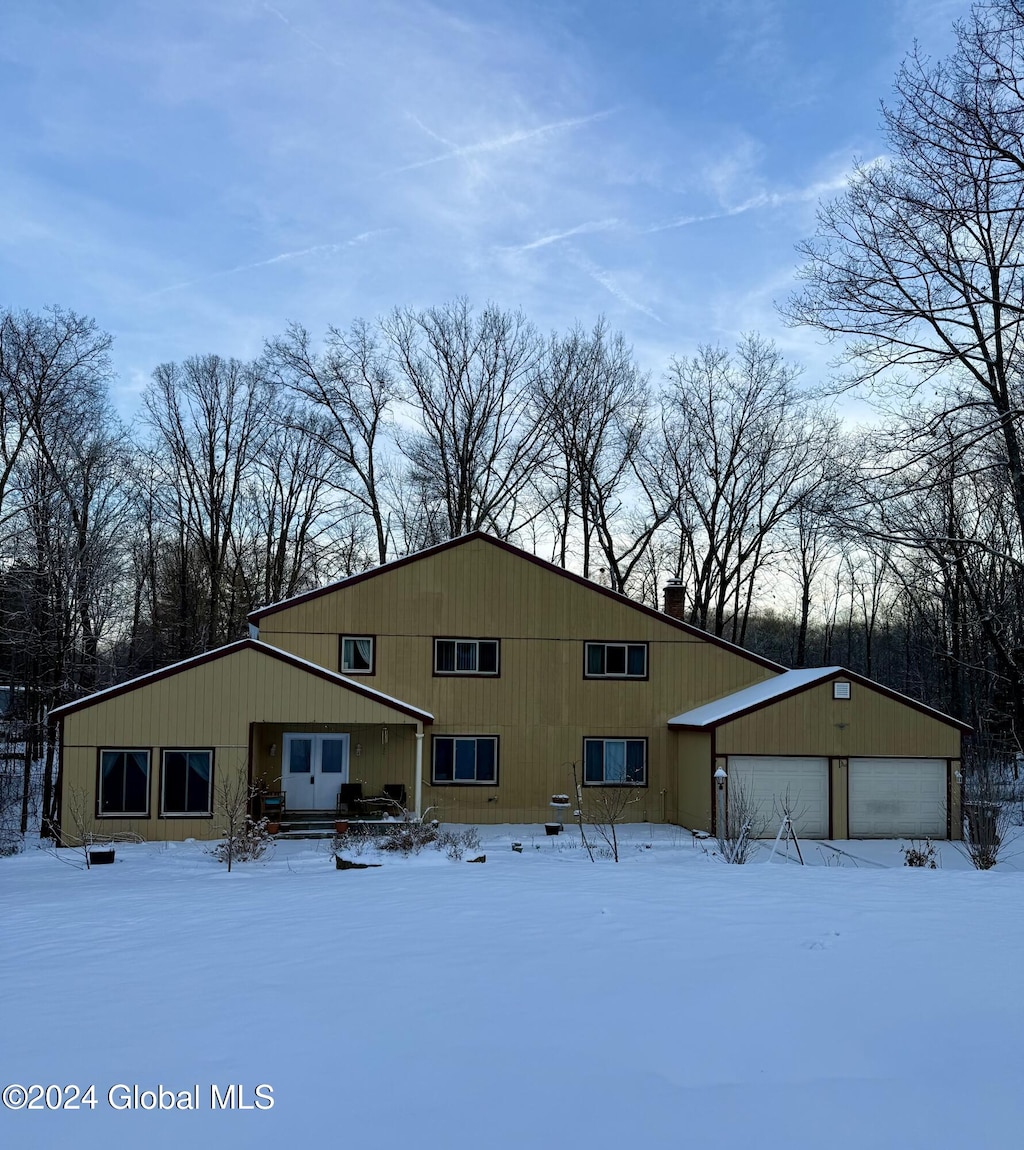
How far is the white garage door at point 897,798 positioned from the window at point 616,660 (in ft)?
17.3

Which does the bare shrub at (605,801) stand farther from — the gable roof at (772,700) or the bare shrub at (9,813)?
the bare shrub at (9,813)

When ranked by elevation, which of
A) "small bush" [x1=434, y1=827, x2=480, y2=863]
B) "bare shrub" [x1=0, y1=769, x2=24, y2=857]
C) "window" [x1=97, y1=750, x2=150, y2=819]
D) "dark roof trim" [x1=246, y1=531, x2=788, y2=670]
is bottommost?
"bare shrub" [x1=0, y1=769, x2=24, y2=857]

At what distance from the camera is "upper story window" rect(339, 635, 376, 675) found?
22.2 meters

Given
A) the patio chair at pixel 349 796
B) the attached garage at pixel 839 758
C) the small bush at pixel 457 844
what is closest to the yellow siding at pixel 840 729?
the attached garage at pixel 839 758

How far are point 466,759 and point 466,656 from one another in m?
2.40

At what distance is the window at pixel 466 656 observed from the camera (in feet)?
74.1

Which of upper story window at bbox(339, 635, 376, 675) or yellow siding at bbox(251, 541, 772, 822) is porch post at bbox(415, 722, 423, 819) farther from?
upper story window at bbox(339, 635, 376, 675)

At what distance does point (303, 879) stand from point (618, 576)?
2555 cm

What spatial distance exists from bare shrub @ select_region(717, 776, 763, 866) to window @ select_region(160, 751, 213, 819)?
33.0ft

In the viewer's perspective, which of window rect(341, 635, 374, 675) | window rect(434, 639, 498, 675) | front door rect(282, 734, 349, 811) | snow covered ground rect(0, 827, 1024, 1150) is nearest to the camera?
snow covered ground rect(0, 827, 1024, 1150)

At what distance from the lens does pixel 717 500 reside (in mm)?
37594

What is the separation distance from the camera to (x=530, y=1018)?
232 inches

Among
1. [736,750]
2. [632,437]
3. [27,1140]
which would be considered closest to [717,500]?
[632,437]

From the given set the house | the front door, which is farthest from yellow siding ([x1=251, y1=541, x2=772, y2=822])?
the front door
